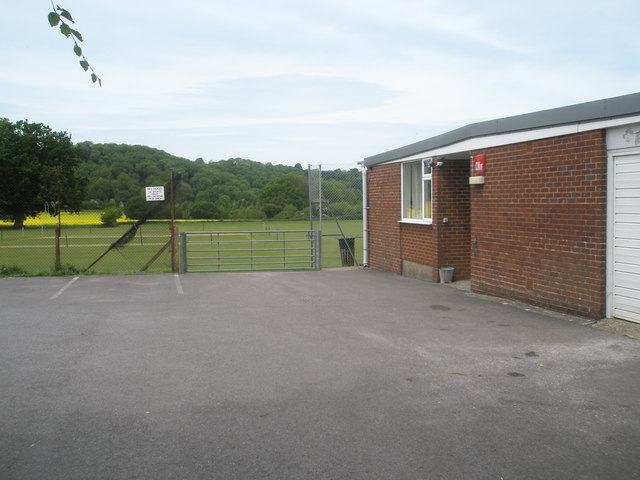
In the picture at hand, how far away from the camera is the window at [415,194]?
13781 mm

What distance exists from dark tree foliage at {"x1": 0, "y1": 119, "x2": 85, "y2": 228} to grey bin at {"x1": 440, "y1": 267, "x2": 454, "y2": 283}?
47678 millimetres

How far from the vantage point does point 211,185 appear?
4522 centimetres

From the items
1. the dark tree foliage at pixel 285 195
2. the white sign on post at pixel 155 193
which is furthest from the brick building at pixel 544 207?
the dark tree foliage at pixel 285 195

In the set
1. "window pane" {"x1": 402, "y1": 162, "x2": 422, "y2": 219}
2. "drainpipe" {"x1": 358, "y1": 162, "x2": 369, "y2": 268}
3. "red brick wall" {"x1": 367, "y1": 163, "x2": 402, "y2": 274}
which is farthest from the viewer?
"drainpipe" {"x1": 358, "y1": 162, "x2": 369, "y2": 268}

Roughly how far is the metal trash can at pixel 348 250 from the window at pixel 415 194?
9.81 ft

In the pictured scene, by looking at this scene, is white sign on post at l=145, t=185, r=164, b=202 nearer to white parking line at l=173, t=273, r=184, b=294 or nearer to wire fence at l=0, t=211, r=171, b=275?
wire fence at l=0, t=211, r=171, b=275

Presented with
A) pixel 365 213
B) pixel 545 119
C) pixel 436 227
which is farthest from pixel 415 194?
pixel 545 119

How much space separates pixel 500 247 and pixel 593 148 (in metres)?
2.75

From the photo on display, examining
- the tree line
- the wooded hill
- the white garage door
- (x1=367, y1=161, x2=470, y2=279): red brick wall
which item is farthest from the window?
the tree line

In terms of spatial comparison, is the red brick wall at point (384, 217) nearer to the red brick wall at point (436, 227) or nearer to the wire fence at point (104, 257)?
the red brick wall at point (436, 227)

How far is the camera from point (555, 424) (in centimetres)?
456

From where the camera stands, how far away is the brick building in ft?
26.0

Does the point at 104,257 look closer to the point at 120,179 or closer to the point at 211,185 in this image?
the point at 120,179

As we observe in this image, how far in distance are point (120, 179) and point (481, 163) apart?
123 ft
